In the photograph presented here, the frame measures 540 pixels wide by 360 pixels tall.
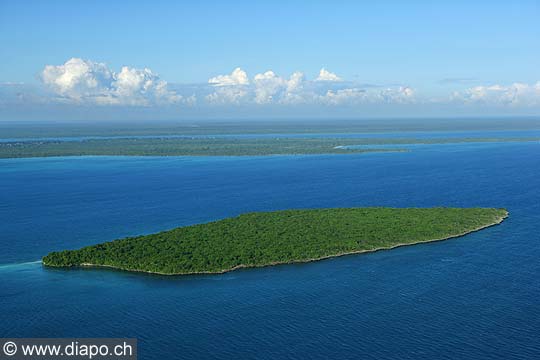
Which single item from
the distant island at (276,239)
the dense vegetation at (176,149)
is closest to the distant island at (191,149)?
the dense vegetation at (176,149)

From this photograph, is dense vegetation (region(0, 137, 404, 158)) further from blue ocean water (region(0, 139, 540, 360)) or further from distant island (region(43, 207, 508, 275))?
distant island (region(43, 207, 508, 275))

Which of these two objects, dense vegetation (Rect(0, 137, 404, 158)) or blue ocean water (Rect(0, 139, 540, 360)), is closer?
blue ocean water (Rect(0, 139, 540, 360))

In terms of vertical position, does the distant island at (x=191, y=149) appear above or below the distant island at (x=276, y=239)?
above

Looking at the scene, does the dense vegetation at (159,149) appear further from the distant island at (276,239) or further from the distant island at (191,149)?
the distant island at (276,239)

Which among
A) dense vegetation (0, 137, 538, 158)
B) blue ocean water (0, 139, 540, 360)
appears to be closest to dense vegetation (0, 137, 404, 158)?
dense vegetation (0, 137, 538, 158)

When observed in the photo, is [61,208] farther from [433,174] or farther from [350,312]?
[433,174]

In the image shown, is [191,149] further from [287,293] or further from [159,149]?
[287,293]
